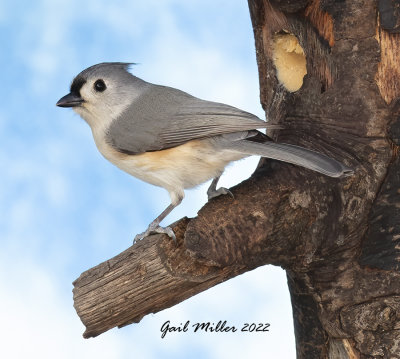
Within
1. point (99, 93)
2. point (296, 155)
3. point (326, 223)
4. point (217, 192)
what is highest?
point (99, 93)

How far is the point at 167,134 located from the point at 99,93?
1.92 feet

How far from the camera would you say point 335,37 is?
307 centimetres

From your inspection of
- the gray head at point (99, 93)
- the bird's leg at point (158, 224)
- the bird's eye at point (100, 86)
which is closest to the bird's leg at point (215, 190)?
the bird's leg at point (158, 224)

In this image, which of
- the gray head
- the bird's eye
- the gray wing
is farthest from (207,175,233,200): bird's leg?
the bird's eye

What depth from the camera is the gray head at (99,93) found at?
3387 mm

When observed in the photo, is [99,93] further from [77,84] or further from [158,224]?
[158,224]

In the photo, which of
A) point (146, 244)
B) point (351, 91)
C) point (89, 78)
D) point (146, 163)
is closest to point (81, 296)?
point (146, 244)

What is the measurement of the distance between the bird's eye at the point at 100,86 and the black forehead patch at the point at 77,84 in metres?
0.06

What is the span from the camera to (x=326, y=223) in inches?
117

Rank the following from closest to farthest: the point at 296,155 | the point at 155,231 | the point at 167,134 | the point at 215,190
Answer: the point at 296,155
the point at 155,231
the point at 167,134
the point at 215,190

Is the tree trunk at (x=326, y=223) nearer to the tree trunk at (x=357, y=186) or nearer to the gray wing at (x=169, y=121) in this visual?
the tree trunk at (x=357, y=186)

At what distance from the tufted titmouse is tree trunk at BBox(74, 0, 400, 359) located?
0.20 m

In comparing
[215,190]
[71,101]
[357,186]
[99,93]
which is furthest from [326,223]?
[71,101]

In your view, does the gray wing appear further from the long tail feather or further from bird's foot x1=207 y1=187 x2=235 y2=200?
bird's foot x1=207 y1=187 x2=235 y2=200
